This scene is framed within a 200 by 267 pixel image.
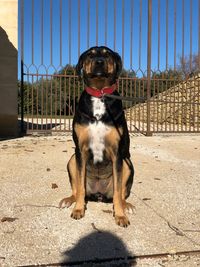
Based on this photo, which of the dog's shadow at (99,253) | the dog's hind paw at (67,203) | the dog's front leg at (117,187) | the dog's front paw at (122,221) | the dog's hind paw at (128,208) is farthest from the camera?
the dog's hind paw at (67,203)

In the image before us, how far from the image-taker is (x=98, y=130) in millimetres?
3391

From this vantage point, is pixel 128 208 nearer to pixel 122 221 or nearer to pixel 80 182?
pixel 122 221

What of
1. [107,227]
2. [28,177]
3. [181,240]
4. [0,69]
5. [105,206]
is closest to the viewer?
[181,240]

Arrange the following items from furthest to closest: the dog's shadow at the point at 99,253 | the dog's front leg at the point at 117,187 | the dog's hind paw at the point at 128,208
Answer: the dog's hind paw at the point at 128,208
the dog's front leg at the point at 117,187
the dog's shadow at the point at 99,253

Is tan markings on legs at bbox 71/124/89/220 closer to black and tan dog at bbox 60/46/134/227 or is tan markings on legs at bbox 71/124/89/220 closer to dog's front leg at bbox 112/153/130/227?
black and tan dog at bbox 60/46/134/227

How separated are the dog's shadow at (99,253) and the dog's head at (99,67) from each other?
1.41 m

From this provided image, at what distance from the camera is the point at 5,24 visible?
9961 millimetres

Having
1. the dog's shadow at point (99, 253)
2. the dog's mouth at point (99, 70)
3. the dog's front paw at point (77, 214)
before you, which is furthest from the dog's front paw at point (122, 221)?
the dog's mouth at point (99, 70)

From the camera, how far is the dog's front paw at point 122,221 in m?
3.23

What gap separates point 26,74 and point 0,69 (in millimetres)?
887

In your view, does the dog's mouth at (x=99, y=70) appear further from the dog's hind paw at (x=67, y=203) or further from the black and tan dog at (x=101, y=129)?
the dog's hind paw at (x=67, y=203)

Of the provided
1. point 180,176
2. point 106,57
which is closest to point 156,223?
point 106,57

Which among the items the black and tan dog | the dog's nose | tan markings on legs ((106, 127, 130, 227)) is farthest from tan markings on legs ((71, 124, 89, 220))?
the dog's nose

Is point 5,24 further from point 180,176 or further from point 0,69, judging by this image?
point 180,176
